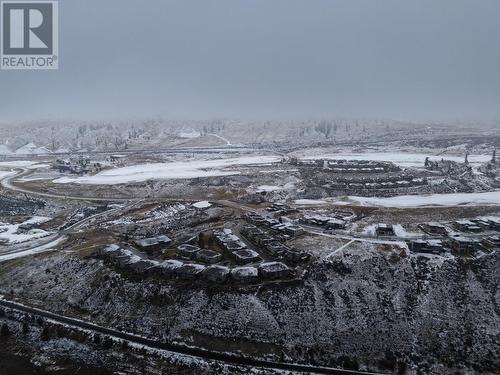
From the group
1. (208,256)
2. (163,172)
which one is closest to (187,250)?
(208,256)

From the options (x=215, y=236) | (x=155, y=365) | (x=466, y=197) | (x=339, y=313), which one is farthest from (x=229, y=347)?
(x=466, y=197)

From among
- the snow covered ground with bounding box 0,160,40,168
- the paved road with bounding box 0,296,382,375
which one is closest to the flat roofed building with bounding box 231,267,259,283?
the paved road with bounding box 0,296,382,375

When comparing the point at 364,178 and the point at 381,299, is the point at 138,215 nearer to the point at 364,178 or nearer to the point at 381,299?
the point at 381,299

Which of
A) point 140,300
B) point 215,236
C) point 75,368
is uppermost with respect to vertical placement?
point 215,236

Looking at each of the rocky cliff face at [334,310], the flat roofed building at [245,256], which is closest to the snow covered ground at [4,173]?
the rocky cliff face at [334,310]

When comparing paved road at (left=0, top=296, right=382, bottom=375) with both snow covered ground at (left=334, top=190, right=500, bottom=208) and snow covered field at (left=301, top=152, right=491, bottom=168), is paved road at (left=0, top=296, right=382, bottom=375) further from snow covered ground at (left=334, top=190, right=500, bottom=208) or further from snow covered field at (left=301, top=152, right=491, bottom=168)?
snow covered field at (left=301, top=152, right=491, bottom=168)

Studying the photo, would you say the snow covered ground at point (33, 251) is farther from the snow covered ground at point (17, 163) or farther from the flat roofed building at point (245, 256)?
the snow covered ground at point (17, 163)
